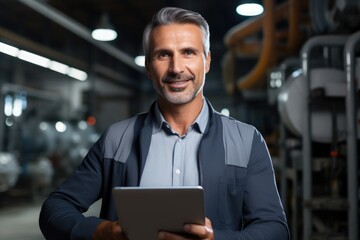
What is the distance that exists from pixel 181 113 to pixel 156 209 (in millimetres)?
380

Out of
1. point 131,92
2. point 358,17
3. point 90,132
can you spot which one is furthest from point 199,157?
point 131,92

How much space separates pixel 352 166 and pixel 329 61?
120 cm

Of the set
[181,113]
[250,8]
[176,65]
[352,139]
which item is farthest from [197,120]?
[250,8]

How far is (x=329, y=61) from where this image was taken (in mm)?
3949

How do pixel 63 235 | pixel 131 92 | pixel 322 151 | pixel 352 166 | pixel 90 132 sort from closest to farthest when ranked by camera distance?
1. pixel 63 235
2. pixel 352 166
3. pixel 322 151
4. pixel 90 132
5. pixel 131 92

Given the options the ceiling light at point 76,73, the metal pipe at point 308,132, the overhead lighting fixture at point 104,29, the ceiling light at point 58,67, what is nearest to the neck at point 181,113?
the metal pipe at point 308,132

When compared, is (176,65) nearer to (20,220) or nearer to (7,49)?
(7,49)

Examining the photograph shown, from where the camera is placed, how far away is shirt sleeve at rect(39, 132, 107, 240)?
1251mm

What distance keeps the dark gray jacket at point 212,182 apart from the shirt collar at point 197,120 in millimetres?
19

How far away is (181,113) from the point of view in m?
1.40

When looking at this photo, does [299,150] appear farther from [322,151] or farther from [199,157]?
[199,157]

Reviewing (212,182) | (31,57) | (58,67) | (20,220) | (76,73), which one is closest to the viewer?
(212,182)

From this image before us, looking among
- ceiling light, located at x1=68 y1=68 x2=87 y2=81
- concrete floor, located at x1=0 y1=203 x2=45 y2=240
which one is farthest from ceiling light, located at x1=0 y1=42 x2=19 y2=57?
ceiling light, located at x1=68 y1=68 x2=87 y2=81

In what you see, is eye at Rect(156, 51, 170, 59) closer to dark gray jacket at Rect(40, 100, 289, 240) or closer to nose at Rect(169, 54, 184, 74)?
nose at Rect(169, 54, 184, 74)
